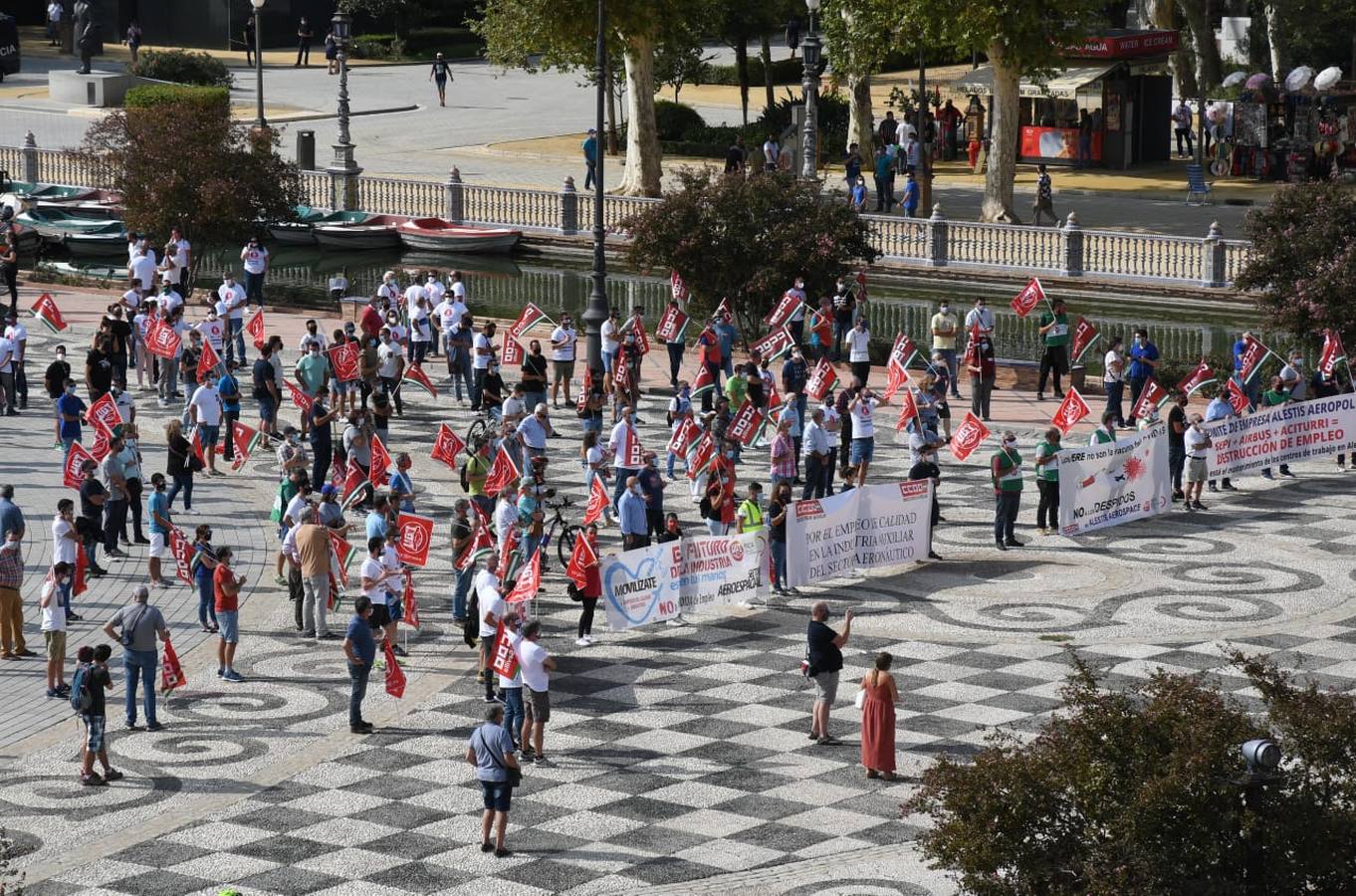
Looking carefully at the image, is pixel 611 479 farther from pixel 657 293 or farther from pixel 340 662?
pixel 657 293

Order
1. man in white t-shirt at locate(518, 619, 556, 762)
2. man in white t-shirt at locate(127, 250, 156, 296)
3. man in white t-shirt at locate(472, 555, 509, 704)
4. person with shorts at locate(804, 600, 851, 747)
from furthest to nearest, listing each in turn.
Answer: man in white t-shirt at locate(127, 250, 156, 296) < man in white t-shirt at locate(472, 555, 509, 704) < person with shorts at locate(804, 600, 851, 747) < man in white t-shirt at locate(518, 619, 556, 762)

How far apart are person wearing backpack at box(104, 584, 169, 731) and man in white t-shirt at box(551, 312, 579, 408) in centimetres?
1442

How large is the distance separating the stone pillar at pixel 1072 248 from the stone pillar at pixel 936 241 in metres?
2.86

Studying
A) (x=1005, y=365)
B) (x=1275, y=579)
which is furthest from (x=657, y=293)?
(x=1275, y=579)

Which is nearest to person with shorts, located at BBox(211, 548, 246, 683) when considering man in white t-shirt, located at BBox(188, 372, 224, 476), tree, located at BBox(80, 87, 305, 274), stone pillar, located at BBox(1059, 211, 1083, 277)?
man in white t-shirt, located at BBox(188, 372, 224, 476)

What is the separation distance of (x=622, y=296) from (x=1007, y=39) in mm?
10417

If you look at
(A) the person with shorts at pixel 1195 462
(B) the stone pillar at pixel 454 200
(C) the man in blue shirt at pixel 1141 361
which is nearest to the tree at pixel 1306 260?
(C) the man in blue shirt at pixel 1141 361

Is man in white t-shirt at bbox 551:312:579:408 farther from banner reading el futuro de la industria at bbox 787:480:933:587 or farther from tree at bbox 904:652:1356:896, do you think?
tree at bbox 904:652:1356:896

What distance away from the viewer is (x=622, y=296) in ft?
165

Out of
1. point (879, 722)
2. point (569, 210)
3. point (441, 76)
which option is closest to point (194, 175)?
point (569, 210)

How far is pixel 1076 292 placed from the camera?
4825 cm

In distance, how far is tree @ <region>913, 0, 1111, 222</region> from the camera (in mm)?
50125

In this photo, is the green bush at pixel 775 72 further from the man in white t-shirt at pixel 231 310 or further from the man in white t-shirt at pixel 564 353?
the man in white t-shirt at pixel 564 353

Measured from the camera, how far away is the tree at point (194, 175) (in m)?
44.6
